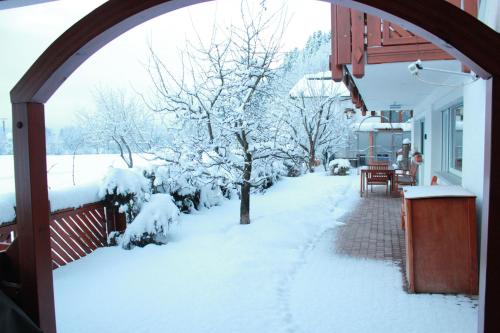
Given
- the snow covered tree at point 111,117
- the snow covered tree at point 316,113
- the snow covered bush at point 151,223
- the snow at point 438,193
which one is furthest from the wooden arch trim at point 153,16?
the snow covered tree at point 316,113

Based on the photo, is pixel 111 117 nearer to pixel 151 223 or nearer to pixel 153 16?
pixel 151 223

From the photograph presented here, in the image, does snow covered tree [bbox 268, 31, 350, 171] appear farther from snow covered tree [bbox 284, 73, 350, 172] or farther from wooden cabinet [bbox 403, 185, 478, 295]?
wooden cabinet [bbox 403, 185, 478, 295]

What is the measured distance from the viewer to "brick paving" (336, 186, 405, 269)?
5.22 meters

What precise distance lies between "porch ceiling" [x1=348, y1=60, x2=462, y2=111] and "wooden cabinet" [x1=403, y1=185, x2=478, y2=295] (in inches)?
75.1

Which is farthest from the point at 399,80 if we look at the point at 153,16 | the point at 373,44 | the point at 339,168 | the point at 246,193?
the point at 339,168

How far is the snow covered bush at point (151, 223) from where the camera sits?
5.61 m

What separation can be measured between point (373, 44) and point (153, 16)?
343 cm

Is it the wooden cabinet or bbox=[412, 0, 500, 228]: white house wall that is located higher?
bbox=[412, 0, 500, 228]: white house wall

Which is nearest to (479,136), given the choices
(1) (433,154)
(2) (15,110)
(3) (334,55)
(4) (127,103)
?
(3) (334,55)

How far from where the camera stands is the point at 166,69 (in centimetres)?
753

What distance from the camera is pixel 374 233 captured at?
6.35 meters

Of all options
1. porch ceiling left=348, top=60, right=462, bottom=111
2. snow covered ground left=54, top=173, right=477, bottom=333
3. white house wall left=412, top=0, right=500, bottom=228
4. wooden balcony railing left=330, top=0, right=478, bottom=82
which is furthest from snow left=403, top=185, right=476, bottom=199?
porch ceiling left=348, top=60, right=462, bottom=111

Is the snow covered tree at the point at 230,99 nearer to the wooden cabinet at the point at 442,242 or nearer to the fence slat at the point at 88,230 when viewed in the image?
the fence slat at the point at 88,230

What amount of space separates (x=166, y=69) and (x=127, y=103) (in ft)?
37.0
